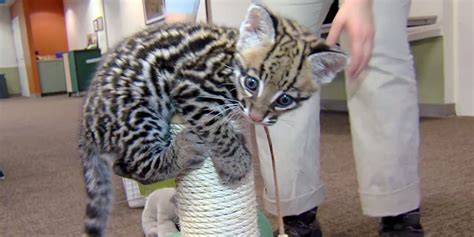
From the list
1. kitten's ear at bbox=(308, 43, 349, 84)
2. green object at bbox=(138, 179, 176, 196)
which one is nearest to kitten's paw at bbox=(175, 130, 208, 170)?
kitten's ear at bbox=(308, 43, 349, 84)

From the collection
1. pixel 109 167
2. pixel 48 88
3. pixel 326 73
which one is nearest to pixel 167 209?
pixel 109 167

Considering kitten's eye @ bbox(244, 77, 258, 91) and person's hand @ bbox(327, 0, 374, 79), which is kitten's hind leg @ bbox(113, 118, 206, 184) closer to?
kitten's eye @ bbox(244, 77, 258, 91)

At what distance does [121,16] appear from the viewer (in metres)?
8.02

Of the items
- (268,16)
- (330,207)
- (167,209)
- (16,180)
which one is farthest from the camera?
(16,180)

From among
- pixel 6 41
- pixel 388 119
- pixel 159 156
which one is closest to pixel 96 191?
pixel 159 156

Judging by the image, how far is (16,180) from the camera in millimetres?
2432

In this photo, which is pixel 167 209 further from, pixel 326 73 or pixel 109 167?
pixel 326 73

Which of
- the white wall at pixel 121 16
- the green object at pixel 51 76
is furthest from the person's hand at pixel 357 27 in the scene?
the green object at pixel 51 76

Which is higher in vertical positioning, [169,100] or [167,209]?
[169,100]

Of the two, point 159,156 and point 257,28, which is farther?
point 159,156

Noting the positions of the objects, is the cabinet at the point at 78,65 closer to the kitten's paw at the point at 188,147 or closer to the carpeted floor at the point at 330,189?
the carpeted floor at the point at 330,189

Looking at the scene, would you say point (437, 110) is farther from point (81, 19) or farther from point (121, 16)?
point (81, 19)

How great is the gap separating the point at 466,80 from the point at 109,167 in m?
2.77

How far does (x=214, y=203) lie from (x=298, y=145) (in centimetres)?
27
